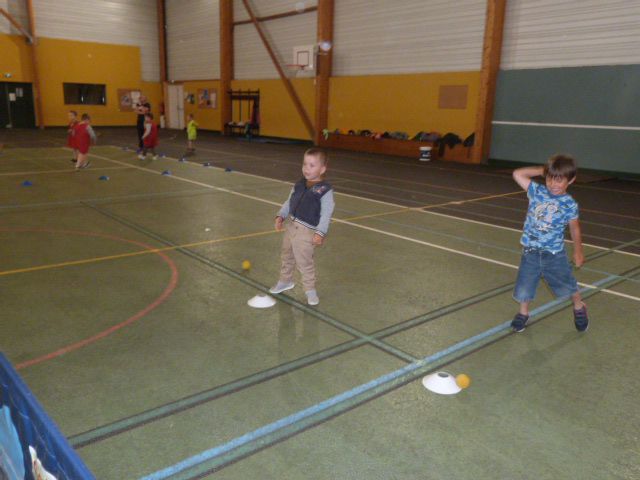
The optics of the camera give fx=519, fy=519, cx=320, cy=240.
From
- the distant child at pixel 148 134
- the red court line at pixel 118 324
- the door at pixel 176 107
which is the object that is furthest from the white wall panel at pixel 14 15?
the red court line at pixel 118 324

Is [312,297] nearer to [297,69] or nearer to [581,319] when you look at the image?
[581,319]

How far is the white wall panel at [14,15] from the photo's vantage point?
2650cm

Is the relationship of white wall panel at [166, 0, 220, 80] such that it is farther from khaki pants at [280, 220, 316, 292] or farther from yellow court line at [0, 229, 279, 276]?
khaki pants at [280, 220, 316, 292]

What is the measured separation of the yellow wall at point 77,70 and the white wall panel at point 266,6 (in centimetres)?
858

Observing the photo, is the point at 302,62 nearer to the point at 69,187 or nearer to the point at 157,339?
the point at 69,187

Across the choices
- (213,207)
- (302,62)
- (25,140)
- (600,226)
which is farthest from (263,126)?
(600,226)

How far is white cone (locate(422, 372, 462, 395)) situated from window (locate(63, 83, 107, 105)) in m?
31.2

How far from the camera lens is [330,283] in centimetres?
543

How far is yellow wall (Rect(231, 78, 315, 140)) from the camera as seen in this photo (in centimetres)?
2372

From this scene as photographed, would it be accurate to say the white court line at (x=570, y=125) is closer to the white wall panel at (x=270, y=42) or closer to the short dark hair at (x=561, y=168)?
the white wall panel at (x=270, y=42)

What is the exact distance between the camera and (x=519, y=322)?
169 inches

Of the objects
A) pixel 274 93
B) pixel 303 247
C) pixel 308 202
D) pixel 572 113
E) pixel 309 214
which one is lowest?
pixel 303 247

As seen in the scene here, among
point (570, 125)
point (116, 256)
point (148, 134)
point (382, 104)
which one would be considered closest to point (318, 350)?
point (116, 256)

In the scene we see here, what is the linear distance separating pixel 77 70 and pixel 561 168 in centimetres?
3135
